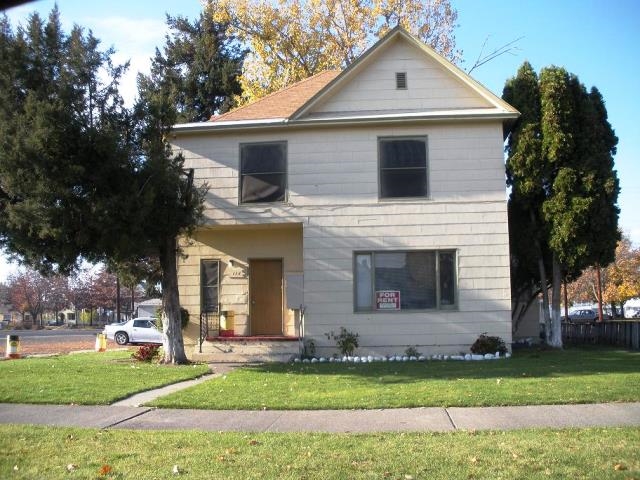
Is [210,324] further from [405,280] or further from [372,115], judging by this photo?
[372,115]

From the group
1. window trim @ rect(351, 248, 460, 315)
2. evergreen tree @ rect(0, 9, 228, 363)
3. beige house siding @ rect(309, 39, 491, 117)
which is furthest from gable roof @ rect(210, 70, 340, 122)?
window trim @ rect(351, 248, 460, 315)

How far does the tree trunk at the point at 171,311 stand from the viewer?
15438mm

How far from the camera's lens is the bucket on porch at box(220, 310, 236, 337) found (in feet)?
56.2

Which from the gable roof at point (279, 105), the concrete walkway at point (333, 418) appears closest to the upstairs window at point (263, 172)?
the gable roof at point (279, 105)

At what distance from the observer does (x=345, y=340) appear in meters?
16.3

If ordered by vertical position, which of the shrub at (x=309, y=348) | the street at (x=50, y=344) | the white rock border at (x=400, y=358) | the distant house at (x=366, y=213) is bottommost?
the street at (x=50, y=344)

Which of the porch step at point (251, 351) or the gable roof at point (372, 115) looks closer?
the porch step at point (251, 351)

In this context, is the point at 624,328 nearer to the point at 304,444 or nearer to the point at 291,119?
the point at 291,119

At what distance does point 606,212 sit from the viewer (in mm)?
16797

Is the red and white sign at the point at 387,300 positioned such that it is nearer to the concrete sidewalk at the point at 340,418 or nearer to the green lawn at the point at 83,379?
the green lawn at the point at 83,379

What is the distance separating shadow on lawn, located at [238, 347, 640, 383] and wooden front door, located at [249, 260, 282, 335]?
8.33 feet

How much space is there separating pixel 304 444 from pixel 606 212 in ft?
41.5

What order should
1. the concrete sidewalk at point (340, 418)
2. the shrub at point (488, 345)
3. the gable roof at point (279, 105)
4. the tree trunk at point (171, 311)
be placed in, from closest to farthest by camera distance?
the concrete sidewalk at point (340, 418) < the tree trunk at point (171, 311) < the shrub at point (488, 345) < the gable roof at point (279, 105)

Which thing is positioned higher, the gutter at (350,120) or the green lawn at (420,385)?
the gutter at (350,120)
